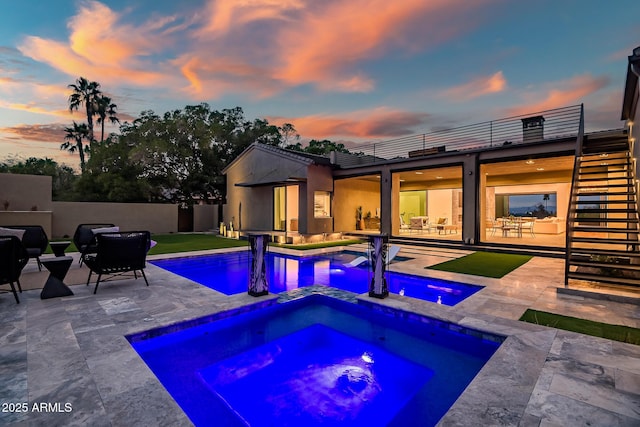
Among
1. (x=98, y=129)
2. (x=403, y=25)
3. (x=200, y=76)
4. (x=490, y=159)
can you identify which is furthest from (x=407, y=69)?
(x=98, y=129)

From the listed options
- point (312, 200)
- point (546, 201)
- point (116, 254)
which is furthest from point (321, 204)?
point (546, 201)

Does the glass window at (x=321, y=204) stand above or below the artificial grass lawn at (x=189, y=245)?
above

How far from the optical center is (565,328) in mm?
3832

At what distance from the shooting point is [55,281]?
5.13 m

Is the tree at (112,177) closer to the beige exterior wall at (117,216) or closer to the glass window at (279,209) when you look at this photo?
the beige exterior wall at (117,216)

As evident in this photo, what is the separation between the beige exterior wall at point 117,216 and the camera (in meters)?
15.5

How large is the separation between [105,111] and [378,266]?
33867 mm

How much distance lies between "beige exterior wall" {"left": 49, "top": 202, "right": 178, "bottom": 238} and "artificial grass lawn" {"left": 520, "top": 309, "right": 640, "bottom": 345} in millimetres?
19166

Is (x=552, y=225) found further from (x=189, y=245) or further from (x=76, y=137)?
(x=76, y=137)

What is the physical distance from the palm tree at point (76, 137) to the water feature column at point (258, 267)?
101 ft

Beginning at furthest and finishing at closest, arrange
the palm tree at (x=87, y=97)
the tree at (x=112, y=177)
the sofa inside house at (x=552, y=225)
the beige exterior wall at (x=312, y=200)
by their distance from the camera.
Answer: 1. the palm tree at (x=87, y=97)
2. the tree at (x=112, y=177)
3. the sofa inside house at (x=552, y=225)
4. the beige exterior wall at (x=312, y=200)

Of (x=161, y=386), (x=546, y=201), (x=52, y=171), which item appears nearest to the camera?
(x=161, y=386)

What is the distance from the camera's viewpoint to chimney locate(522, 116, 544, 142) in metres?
10.6

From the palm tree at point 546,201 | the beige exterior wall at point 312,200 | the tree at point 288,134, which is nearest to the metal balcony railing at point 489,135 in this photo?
the beige exterior wall at point 312,200
